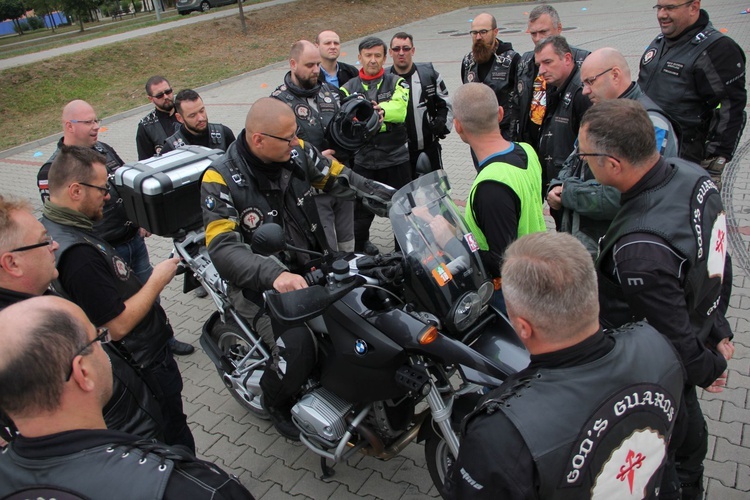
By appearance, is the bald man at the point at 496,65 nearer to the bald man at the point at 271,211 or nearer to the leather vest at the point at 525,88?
the leather vest at the point at 525,88

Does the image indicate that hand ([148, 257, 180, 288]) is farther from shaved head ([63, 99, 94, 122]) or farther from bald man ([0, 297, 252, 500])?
shaved head ([63, 99, 94, 122])

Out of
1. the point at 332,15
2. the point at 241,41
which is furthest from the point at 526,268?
the point at 332,15

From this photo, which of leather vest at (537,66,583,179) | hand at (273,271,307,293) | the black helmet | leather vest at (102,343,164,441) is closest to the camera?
leather vest at (102,343,164,441)

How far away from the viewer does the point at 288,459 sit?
3.42 meters

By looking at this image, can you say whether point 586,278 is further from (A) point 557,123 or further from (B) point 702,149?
(B) point 702,149

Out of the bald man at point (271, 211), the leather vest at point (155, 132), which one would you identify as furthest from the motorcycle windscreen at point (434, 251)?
the leather vest at point (155, 132)

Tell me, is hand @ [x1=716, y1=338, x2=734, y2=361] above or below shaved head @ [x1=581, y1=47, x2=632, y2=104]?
below

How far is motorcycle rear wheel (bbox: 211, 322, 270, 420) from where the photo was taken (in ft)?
11.4

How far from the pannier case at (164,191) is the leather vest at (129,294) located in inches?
28.3

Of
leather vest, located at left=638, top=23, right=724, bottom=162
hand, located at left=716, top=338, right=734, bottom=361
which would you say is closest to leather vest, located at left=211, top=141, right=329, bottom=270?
hand, located at left=716, top=338, right=734, bottom=361

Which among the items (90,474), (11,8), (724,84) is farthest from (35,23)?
(90,474)

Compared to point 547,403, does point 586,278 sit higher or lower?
higher

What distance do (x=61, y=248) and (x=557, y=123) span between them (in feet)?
11.4

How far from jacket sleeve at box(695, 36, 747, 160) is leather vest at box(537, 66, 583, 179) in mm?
1044
